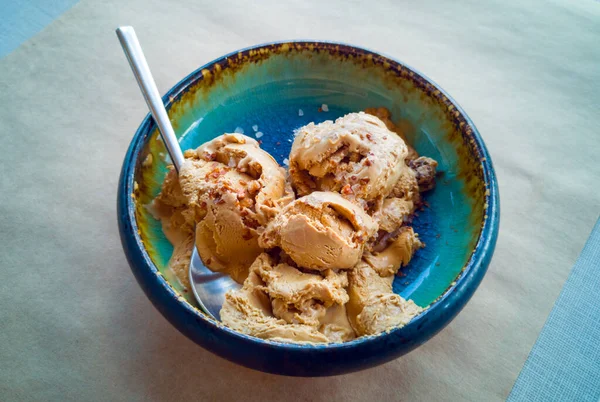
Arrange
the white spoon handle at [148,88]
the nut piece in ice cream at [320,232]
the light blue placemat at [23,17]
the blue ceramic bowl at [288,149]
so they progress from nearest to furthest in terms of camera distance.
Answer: the blue ceramic bowl at [288,149] < the nut piece in ice cream at [320,232] < the white spoon handle at [148,88] < the light blue placemat at [23,17]

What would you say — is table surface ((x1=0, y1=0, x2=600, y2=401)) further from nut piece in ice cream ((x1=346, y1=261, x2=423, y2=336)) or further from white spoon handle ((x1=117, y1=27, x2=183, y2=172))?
white spoon handle ((x1=117, y1=27, x2=183, y2=172))

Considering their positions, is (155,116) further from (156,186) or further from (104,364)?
(104,364)

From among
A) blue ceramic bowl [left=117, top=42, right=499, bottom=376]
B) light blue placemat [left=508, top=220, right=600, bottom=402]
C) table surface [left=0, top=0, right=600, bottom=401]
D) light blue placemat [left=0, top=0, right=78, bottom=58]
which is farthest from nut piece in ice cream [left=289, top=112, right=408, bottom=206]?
light blue placemat [left=0, top=0, right=78, bottom=58]

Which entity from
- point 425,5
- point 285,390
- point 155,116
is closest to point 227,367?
point 285,390

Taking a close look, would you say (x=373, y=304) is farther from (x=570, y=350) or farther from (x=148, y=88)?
(x=148, y=88)

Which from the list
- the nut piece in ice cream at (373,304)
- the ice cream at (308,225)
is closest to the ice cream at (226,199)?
the ice cream at (308,225)

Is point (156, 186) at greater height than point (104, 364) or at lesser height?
greater

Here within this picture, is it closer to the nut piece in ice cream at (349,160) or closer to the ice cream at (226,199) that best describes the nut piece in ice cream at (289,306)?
the ice cream at (226,199)
